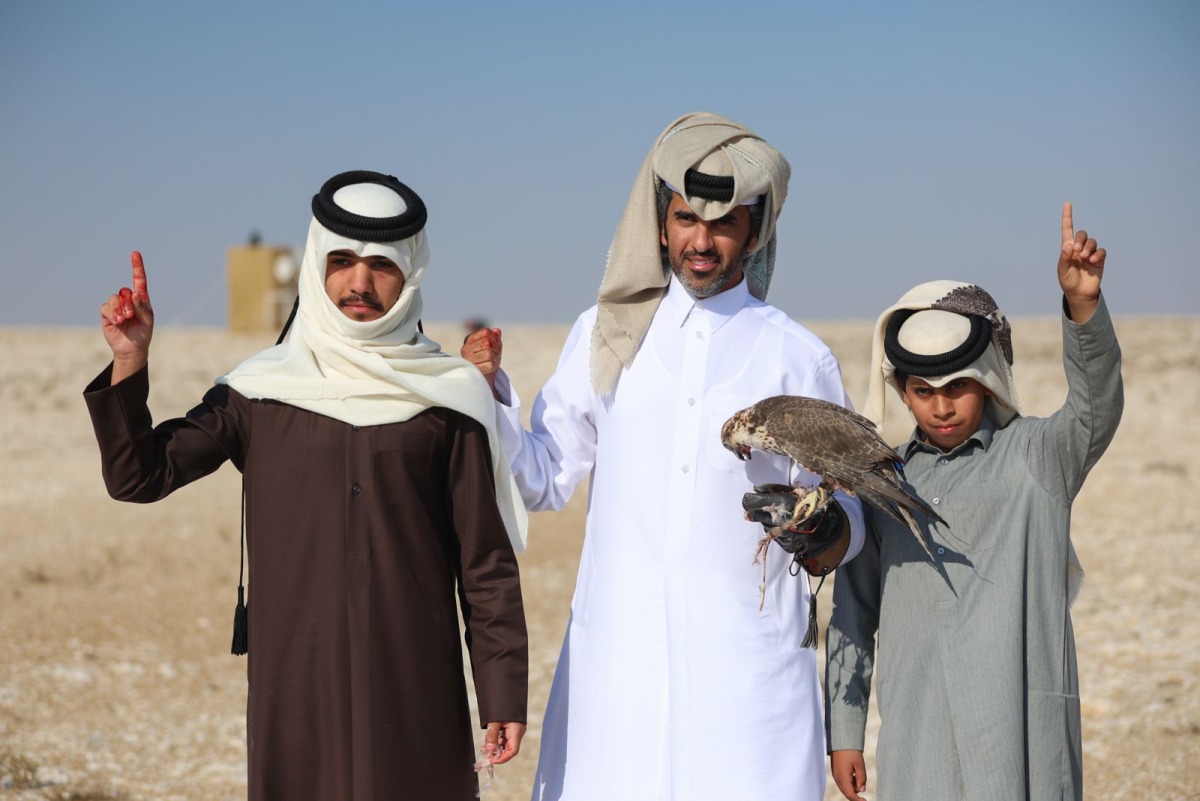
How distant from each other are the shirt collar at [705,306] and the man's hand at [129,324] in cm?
127

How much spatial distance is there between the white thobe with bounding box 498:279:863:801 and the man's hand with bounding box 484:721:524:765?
8.5 inches

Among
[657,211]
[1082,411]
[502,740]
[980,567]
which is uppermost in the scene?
[657,211]

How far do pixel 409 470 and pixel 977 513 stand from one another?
53.2 inches

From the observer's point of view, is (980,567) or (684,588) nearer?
(980,567)

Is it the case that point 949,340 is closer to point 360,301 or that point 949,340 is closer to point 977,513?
point 977,513

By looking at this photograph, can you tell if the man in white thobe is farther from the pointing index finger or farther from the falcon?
the pointing index finger

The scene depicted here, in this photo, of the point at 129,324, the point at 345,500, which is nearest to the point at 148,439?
the point at 129,324

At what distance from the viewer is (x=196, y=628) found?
8.53 m

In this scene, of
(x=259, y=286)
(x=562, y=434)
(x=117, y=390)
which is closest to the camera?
(x=117, y=390)

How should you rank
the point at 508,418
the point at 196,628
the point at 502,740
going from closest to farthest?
1. the point at 502,740
2. the point at 508,418
3. the point at 196,628

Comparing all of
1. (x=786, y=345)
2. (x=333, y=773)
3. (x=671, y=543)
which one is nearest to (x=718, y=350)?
(x=786, y=345)

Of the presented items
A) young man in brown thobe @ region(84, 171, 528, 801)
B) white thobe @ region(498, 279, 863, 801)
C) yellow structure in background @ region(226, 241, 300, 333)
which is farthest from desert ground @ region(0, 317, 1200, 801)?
yellow structure in background @ region(226, 241, 300, 333)

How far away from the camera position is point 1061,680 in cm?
284

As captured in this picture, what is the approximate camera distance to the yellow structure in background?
1330 inches
